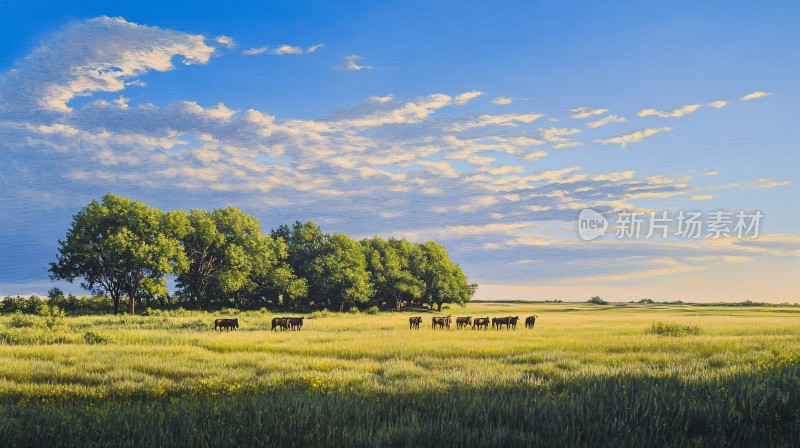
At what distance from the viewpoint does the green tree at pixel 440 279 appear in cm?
9662

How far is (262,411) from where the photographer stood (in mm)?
8195

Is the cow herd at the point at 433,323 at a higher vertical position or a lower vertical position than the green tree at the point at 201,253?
lower

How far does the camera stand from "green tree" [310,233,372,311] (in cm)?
8212

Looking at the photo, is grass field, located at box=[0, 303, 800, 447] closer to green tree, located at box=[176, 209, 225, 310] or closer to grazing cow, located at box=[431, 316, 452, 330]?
grazing cow, located at box=[431, 316, 452, 330]

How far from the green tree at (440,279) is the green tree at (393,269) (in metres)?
1.77

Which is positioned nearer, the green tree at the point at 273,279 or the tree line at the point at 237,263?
the tree line at the point at 237,263

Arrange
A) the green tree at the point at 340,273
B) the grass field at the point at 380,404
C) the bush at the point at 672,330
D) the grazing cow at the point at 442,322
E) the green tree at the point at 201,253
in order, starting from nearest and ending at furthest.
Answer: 1. the grass field at the point at 380,404
2. the bush at the point at 672,330
3. the grazing cow at the point at 442,322
4. the green tree at the point at 201,253
5. the green tree at the point at 340,273

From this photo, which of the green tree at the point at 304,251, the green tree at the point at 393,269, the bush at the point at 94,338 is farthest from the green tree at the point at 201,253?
the bush at the point at 94,338

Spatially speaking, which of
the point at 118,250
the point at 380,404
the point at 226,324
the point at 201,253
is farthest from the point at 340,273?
the point at 380,404

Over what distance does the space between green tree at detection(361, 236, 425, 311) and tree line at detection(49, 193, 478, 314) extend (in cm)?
18

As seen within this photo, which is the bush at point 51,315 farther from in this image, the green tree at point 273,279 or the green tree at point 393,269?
the green tree at point 393,269

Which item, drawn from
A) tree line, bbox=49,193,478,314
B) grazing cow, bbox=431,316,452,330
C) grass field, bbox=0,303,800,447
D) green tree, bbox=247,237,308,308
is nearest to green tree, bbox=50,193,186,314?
tree line, bbox=49,193,478,314

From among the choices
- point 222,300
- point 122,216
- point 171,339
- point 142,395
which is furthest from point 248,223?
point 142,395

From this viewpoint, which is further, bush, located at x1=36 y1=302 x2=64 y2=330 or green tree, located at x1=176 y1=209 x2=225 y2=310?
green tree, located at x1=176 y1=209 x2=225 y2=310
